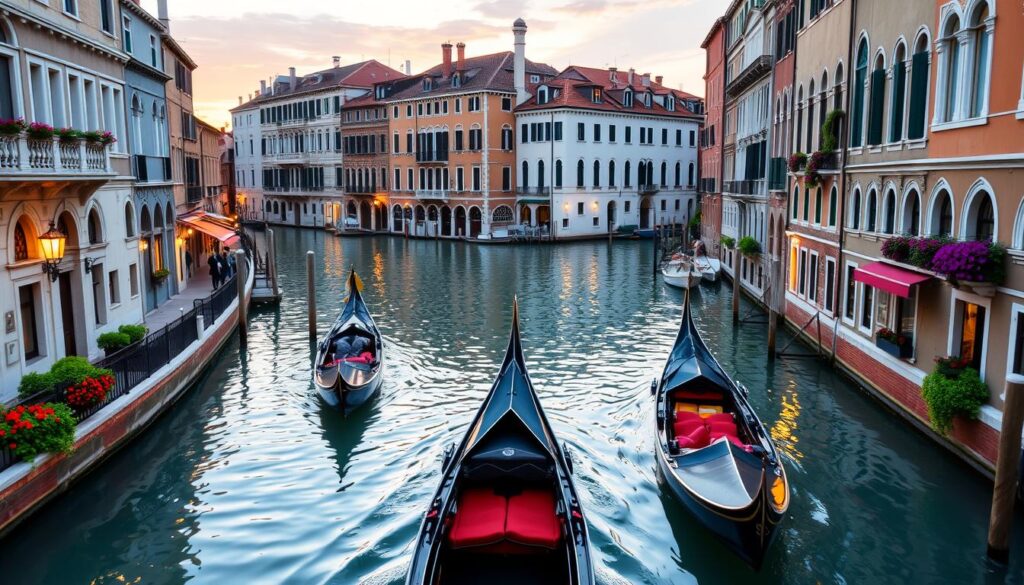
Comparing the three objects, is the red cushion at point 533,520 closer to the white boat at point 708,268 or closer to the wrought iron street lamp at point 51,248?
the wrought iron street lamp at point 51,248

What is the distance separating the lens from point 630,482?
9.34 metres

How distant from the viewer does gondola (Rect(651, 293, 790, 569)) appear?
270 inches

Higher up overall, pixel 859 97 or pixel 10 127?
pixel 859 97

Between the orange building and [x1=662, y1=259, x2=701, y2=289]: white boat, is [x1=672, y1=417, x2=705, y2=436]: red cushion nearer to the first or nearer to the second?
[x1=662, y1=259, x2=701, y2=289]: white boat

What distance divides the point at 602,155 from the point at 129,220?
3042cm

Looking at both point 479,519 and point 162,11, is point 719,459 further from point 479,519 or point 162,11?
point 162,11

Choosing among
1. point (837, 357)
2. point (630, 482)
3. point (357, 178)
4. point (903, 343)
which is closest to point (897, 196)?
point (903, 343)

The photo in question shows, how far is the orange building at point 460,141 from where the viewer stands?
41.0 metres

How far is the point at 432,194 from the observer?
43219 millimetres

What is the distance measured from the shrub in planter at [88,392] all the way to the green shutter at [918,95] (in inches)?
423

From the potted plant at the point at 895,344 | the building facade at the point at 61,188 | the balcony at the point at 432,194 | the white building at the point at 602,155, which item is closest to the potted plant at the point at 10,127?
the building facade at the point at 61,188

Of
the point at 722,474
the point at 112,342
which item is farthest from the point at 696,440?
the point at 112,342

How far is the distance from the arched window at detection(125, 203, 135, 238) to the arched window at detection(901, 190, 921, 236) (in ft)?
44.1

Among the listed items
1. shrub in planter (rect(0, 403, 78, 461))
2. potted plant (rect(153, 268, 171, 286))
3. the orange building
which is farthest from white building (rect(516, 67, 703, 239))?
shrub in planter (rect(0, 403, 78, 461))
